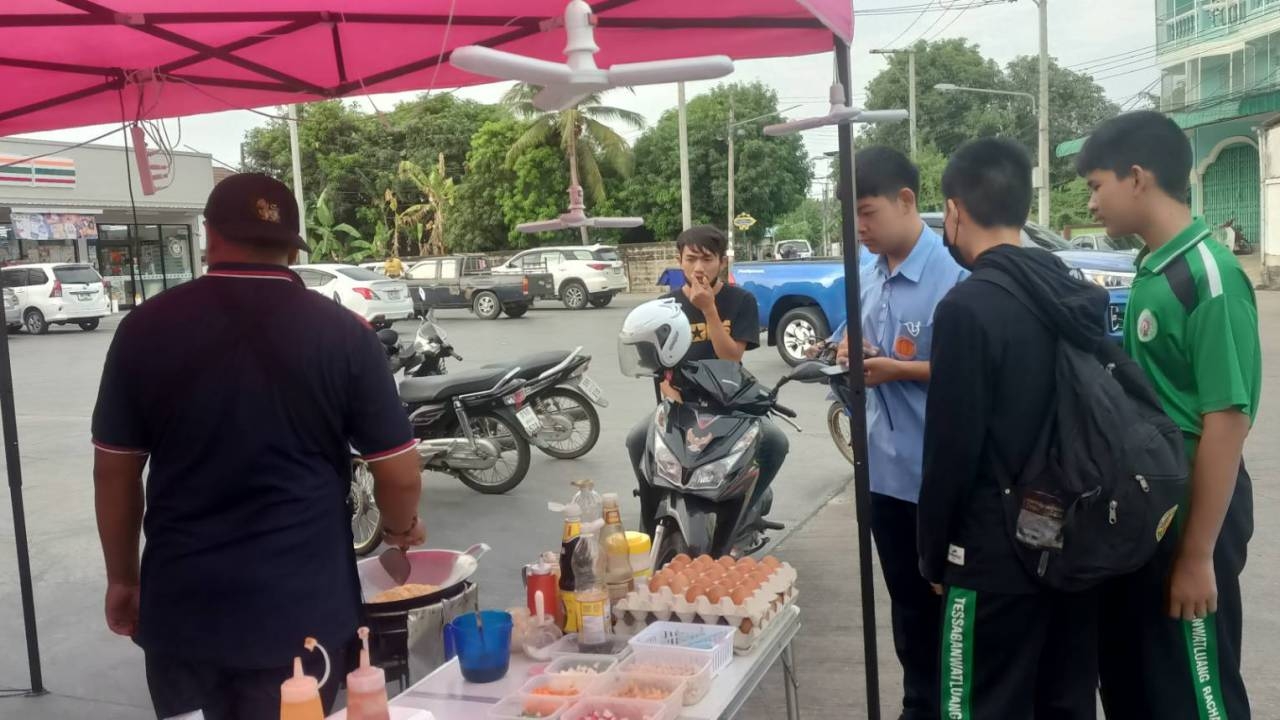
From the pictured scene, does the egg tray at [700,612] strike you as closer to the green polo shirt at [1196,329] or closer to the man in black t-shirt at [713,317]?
the green polo shirt at [1196,329]

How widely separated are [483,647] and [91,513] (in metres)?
6.01

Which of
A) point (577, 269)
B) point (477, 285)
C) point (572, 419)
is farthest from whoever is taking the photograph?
point (577, 269)

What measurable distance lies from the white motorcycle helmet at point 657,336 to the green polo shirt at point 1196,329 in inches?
78.1

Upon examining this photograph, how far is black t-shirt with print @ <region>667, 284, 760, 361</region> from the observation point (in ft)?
14.9

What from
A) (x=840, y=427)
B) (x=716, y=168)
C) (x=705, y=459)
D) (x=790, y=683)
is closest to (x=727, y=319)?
(x=705, y=459)

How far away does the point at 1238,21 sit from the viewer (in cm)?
3316

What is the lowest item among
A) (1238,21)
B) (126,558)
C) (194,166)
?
(126,558)

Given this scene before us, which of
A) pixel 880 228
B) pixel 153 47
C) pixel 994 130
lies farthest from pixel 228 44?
pixel 994 130

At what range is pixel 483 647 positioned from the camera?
7.70 feet

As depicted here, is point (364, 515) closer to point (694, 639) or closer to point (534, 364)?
point (534, 364)

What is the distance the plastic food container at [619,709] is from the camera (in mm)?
2049

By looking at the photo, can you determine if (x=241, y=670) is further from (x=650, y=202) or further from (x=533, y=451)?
(x=650, y=202)

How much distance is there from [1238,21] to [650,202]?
857 inches

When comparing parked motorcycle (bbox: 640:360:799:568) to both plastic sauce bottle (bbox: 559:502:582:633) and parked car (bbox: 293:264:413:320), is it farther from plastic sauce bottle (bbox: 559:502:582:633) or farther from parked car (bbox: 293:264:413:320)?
parked car (bbox: 293:264:413:320)
